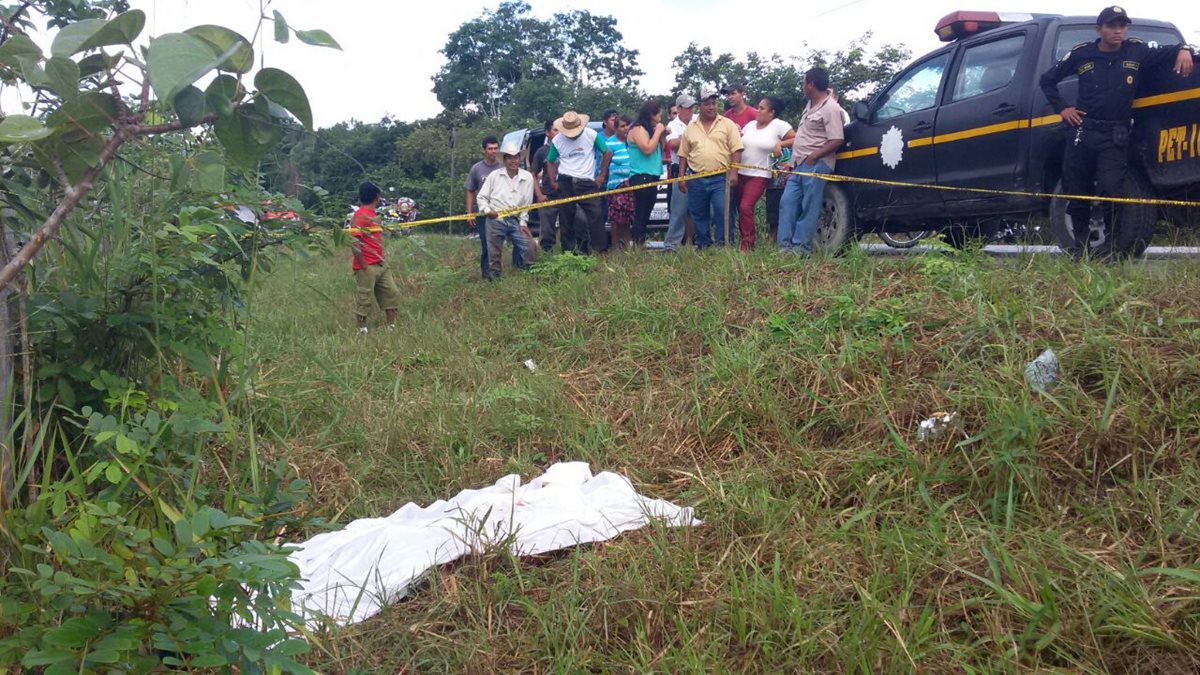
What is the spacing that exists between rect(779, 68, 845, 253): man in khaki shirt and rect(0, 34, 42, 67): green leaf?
220 inches

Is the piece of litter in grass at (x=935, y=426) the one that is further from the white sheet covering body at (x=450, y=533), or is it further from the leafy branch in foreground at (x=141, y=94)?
the leafy branch in foreground at (x=141, y=94)

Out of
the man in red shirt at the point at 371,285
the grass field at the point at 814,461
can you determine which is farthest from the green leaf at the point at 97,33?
the man in red shirt at the point at 371,285

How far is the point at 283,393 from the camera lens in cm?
456

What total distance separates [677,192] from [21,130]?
6.84 metres

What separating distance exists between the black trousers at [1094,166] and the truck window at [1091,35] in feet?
2.96

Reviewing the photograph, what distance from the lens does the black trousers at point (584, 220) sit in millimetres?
8570

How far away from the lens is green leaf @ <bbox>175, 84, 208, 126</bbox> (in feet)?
4.25

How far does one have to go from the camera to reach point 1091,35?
19.4ft

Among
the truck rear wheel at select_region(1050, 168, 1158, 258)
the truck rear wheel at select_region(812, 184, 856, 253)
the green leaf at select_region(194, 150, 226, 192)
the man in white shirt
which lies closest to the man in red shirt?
the man in white shirt

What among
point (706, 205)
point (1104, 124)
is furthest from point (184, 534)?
point (706, 205)

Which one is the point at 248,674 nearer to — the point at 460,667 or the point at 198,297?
the point at 460,667

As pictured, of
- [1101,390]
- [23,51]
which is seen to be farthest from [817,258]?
[23,51]

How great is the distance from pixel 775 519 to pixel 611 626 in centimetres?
74

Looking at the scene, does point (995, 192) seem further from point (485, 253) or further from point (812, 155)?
point (485, 253)
